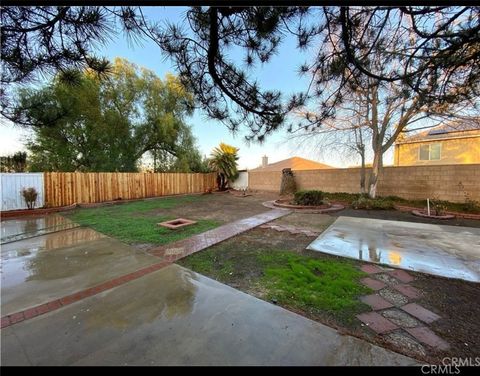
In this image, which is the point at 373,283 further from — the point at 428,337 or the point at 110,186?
the point at 110,186

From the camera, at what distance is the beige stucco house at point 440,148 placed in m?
11.0

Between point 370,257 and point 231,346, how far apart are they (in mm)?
2847

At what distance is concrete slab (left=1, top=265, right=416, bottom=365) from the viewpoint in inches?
61.7

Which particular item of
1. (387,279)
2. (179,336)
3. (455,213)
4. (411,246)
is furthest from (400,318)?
(455,213)

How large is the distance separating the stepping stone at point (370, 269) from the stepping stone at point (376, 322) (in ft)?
3.42

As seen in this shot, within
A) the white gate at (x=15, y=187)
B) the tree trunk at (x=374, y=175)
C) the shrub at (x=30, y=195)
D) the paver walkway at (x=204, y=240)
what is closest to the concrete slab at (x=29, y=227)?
the shrub at (x=30, y=195)

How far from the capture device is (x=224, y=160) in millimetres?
15023

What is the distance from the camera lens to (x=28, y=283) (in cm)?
276

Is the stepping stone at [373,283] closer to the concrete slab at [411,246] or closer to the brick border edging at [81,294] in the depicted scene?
the concrete slab at [411,246]

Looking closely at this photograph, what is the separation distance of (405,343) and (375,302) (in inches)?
23.3

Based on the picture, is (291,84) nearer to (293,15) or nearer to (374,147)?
→ (293,15)

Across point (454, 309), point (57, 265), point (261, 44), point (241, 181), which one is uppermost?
point (261, 44)

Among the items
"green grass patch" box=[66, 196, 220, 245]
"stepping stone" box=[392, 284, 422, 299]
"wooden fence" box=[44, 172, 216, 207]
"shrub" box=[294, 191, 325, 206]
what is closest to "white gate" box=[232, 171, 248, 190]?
"wooden fence" box=[44, 172, 216, 207]
